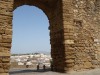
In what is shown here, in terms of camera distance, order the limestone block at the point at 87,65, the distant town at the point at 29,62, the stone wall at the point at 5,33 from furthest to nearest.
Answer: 1. the distant town at the point at 29,62
2. the limestone block at the point at 87,65
3. the stone wall at the point at 5,33

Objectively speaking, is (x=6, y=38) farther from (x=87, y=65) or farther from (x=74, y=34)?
(x=87, y=65)

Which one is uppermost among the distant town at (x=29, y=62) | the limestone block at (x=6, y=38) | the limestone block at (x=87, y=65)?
the limestone block at (x=6, y=38)

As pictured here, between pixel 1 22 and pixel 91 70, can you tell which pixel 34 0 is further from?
pixel 91 70

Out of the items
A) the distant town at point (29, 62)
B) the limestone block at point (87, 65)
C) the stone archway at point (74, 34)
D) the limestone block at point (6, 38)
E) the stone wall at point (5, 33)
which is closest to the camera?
the stone wall at point (5, 33)

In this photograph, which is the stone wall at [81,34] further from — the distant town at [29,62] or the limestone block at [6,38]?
the distant town at [29,62]

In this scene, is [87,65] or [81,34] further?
[81,34]

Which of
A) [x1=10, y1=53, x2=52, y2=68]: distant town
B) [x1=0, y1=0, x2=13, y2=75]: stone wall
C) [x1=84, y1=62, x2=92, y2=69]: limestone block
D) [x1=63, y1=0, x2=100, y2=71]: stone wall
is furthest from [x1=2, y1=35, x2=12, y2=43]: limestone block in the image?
[x1=10, y1=53, x2=52, y2=68]: distant town

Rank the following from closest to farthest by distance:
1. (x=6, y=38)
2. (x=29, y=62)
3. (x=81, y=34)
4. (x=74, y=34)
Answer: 1. (x=6, y=38)
2. (x=74, y=34)
3. (x=81, y=34)
4. (x=29, y=62)

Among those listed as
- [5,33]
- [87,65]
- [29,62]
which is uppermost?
[5,33]

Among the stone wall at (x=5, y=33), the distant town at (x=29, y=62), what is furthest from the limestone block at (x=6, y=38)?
the distant town at (x=29, y=62)

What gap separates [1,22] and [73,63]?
11.0ft

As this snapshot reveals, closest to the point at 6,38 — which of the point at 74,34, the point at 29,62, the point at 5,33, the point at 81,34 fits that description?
the point at 5,33

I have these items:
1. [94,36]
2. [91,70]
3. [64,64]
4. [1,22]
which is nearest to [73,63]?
[64,64]

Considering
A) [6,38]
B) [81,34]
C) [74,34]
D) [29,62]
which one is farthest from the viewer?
[29,62]
